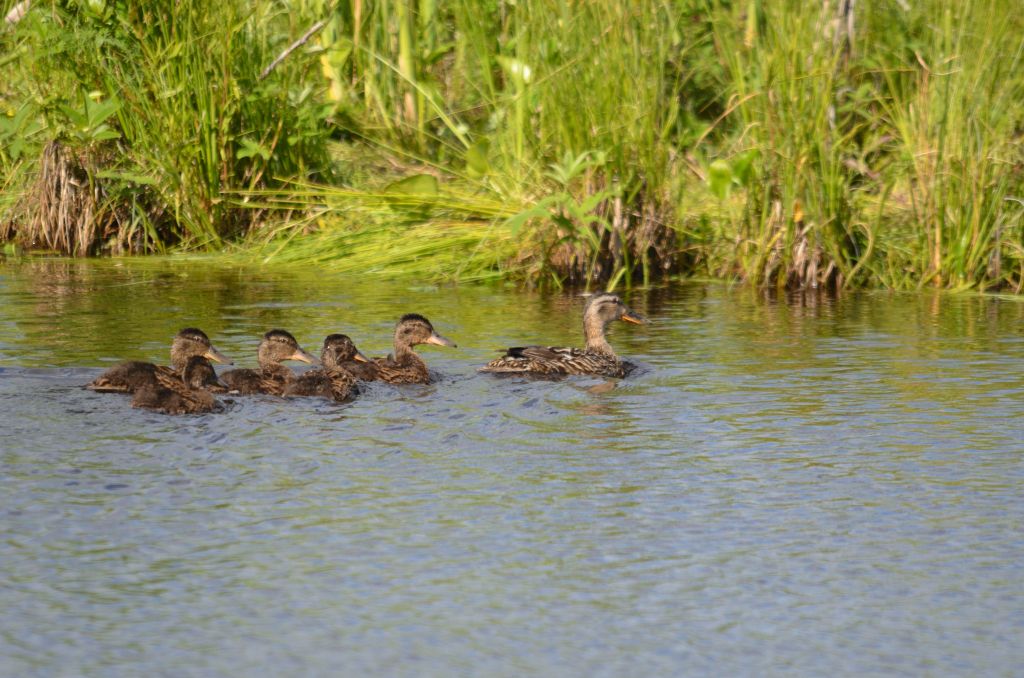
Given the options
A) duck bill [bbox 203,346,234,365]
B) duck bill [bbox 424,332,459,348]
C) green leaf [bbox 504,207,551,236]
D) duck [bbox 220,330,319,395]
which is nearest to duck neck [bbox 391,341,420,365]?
duck bill [bbox 424,332,459,348]

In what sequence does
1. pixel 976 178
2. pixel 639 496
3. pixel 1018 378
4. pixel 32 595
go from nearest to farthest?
pixel 32 595, pixel 639 496, pixel 1018 378, pixel 976 178

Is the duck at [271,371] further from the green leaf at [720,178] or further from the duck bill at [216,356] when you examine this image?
the green leaf at [720,178]

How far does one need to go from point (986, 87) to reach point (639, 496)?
631 centimetres

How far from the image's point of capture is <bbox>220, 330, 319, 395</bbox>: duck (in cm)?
802

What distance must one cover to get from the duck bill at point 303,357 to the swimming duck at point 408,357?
1.04ft

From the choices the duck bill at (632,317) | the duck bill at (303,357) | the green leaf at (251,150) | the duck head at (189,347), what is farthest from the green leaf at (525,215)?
the duck head at (189,347)

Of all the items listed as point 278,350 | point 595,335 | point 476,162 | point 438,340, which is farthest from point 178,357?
point 476,162

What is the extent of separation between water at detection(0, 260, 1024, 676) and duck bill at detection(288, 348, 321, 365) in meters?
0.53

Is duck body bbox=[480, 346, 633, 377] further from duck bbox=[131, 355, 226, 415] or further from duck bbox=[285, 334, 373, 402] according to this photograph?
duck bbox=[131, 355, 226, 415]

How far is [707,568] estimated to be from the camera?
514 centimetres

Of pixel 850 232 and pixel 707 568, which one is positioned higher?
pixel 850 232

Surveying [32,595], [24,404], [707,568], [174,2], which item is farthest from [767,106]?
[32,595]

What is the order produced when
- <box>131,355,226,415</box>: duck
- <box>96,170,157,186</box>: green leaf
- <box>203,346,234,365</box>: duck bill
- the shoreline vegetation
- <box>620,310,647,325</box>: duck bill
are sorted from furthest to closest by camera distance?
<box>96,170,157,186</box>: green leaf
the shoreline vegetation
<box>620,310,647,325</box>: duck bill
<box>203,346,234,365</box>: duck bill
<box>131,355,226,415</box>: duck

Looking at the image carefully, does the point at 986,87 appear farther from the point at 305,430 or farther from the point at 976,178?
the point at 305,430
